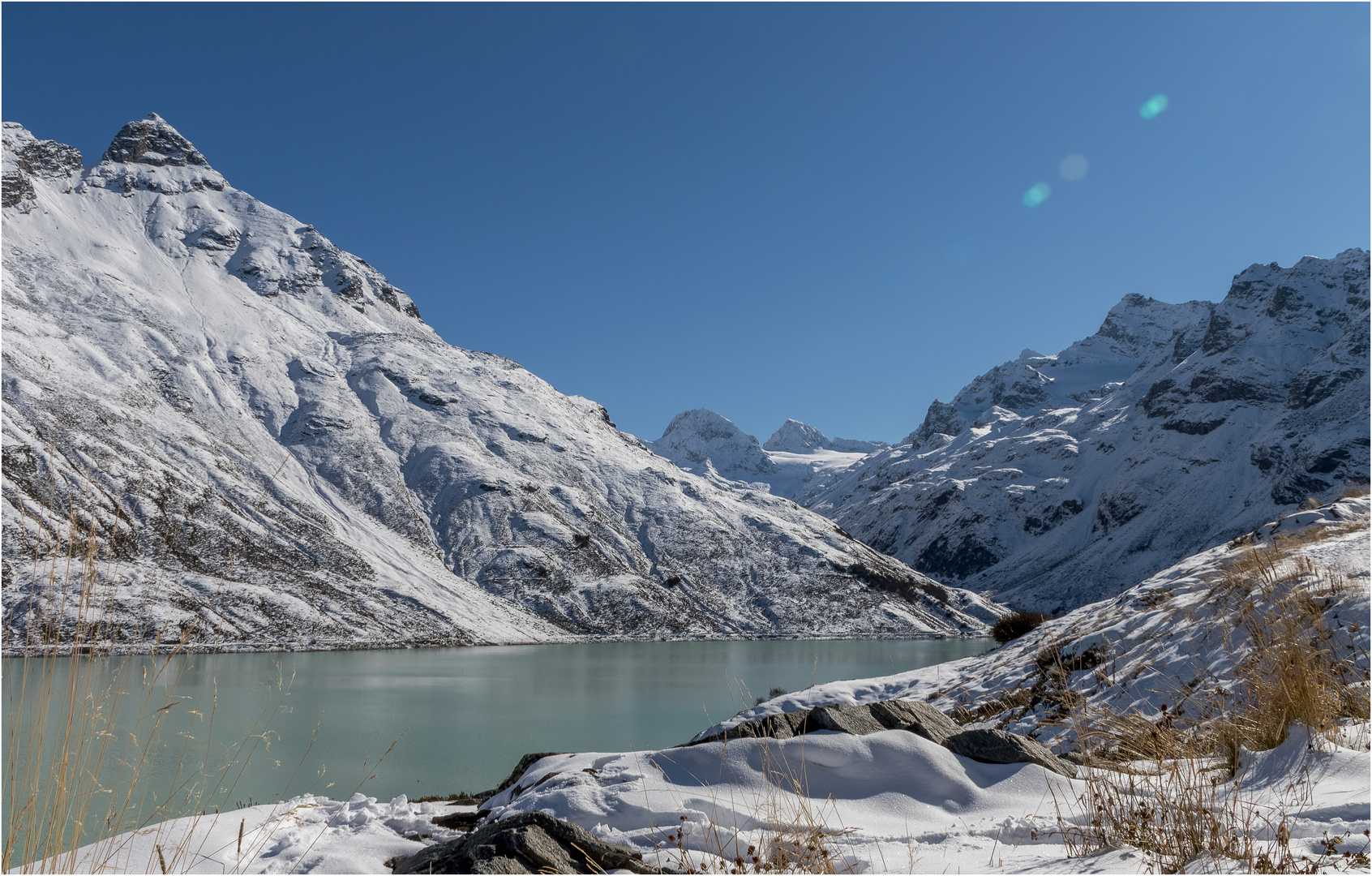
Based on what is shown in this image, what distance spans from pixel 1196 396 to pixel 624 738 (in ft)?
646

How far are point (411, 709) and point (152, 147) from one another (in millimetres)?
188145

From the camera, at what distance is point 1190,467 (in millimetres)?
154500

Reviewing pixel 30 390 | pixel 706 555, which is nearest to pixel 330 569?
pixel 30 390

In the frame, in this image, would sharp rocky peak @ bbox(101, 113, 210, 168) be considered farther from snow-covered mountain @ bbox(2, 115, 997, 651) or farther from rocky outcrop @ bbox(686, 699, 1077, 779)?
rocky outcrop @ bbox(686, 699, 1077, 779)

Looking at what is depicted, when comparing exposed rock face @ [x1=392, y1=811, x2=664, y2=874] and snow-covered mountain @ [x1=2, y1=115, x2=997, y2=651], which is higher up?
snow-covered mountain @ [x1=2, y1=115, x2=997, y2=651]

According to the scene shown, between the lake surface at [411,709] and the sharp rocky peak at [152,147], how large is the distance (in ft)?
515

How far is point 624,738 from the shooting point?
2033 cm

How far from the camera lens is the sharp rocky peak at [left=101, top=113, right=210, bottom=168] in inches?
6152

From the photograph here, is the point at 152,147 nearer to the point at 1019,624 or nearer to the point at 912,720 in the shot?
the point at 1019,624

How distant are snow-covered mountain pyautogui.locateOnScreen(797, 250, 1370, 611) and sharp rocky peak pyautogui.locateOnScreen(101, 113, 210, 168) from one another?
192m

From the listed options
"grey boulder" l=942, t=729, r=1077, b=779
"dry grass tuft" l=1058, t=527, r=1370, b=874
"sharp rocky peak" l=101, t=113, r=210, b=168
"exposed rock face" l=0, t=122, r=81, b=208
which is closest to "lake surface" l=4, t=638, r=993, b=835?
"dry grass tuft" l=1058, t=527, r=1370, b=874

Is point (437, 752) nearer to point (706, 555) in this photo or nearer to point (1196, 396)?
point (706, 555)

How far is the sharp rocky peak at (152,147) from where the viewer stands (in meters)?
156

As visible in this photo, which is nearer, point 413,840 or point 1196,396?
point 413,840
